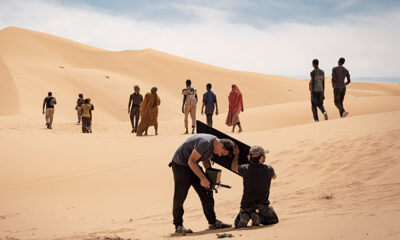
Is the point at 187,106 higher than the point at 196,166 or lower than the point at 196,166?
higher

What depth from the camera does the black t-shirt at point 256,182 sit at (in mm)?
5285

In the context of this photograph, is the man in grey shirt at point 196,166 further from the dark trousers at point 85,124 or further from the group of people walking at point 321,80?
the dark trousers at point 85,124

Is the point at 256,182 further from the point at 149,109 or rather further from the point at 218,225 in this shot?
the point at 149,109

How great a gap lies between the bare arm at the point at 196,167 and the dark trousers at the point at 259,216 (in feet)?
Result: 1.89

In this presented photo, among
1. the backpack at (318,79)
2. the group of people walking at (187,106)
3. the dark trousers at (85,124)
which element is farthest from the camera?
the dark trousers at (85,124)

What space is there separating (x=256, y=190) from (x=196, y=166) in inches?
32.0

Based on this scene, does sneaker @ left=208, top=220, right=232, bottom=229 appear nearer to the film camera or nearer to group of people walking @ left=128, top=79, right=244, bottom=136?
the film camera

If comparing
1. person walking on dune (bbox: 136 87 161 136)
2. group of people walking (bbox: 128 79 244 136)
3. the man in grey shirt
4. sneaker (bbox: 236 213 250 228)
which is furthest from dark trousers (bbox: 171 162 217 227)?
person walking on dune (bbox: 136 87 161 136)

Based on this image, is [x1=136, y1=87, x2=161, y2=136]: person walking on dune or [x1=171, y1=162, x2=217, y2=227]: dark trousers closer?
[x1=171, y1=162, x2=217, y2=227]: dark trousers

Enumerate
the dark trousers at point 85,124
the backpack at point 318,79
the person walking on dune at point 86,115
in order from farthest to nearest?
the dark trousers at point 85,124 → the person walking on dune at point 86,115 → the backpack at point 318,79

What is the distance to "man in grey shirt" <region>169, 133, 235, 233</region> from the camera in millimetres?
5105

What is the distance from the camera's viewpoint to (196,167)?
205 inches

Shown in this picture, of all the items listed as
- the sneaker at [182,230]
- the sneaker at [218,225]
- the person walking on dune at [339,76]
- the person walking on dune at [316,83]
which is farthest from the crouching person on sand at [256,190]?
the person walking on dune at [339,76]

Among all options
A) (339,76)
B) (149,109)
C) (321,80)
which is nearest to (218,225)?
(321,80)
